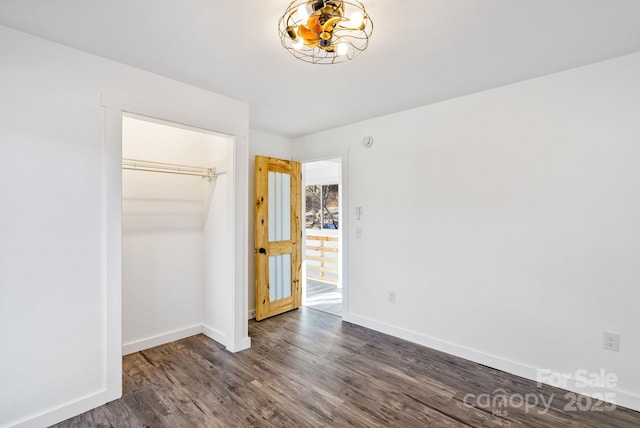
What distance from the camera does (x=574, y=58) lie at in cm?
219

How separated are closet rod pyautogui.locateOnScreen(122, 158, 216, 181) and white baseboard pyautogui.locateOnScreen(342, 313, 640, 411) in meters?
2.49

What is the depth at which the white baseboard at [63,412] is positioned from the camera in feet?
6.16

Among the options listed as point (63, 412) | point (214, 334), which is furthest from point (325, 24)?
point (214, 334)

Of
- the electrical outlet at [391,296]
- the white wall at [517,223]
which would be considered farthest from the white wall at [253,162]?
the electrical outlet at [391,296]

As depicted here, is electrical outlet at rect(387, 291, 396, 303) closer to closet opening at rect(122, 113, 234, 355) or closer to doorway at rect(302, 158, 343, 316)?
closet opening at rect(122, 113, 234, 355)

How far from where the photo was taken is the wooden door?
12.5ft

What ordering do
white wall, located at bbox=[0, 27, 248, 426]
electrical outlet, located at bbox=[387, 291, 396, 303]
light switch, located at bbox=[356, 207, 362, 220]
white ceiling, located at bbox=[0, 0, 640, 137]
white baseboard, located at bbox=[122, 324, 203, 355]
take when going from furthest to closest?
light switch, located at bbox=[356, 207, 362, 220], electrical outlet, located at bbox=[387, 291, 396, 303], white baseboard, located at bbox=[122, 324, 203, 355], white wall, located at bbox=[0, 27, 248, 426], white ceiling, located at bbox=[0, 0, 640, 137]

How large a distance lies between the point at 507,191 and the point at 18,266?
3737 millimetres

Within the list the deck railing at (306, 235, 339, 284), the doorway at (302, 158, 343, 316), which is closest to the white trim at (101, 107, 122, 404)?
the doorway at (302, 158, 343, 316)

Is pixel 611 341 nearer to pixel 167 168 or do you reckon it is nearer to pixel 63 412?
pixel 63 412

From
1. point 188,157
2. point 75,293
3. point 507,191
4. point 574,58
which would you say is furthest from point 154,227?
point 574,58

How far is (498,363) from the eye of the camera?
104 inches

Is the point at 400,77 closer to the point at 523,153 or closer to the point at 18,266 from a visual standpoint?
the point at 523,153

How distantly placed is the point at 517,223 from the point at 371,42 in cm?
197
